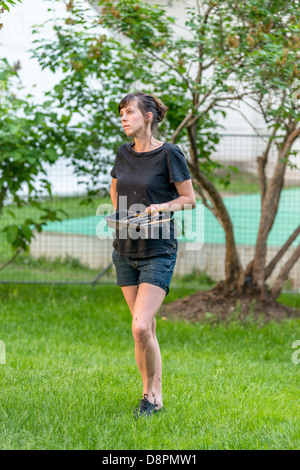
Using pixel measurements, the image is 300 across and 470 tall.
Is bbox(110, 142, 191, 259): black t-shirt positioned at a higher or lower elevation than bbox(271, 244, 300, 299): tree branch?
higher

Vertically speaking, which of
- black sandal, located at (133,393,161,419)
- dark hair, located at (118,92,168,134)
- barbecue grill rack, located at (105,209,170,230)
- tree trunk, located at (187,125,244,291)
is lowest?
black sandal, located at (133,393,161,419)

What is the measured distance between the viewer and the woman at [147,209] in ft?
11.2

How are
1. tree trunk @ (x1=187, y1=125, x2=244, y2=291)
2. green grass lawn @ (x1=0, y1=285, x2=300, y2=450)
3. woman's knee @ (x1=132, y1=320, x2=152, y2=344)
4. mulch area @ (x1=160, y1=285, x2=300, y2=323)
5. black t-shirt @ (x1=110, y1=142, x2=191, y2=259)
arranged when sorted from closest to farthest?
green grass lawn @ (x1=0, y1=285, x2=300, y2=450) → woman's knee @ (x1=132, y1=320, x2=152, y2=344) → black t-shirt @ (x1=110, y1=142, x2=191, y2=259) → mulch area @ (x1=160, y1=285, x2=300, y2=323) → tree trunk @ (x1=187, y1=125, x2=244, y2=291)

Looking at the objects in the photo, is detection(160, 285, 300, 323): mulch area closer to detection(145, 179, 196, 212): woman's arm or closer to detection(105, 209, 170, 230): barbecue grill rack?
detection(145, 179, 196, 212): woman's arm

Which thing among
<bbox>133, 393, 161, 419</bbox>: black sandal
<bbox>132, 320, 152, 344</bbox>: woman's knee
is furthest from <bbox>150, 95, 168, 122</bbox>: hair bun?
<bbox>133, 393, 161, 419</bbox>: black sandal

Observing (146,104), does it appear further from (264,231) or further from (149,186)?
(264,231)

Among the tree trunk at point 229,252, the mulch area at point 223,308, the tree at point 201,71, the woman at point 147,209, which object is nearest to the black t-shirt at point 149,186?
the woman at point 147,209

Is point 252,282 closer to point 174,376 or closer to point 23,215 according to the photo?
point 174,376

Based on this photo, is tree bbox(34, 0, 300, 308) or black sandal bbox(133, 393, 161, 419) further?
tree bbox(34, 0, 300, 308)

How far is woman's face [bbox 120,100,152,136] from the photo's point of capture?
3.55 meters

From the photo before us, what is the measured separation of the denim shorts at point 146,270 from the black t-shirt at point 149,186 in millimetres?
39

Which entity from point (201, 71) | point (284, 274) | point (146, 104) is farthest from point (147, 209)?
point (284, 274)
